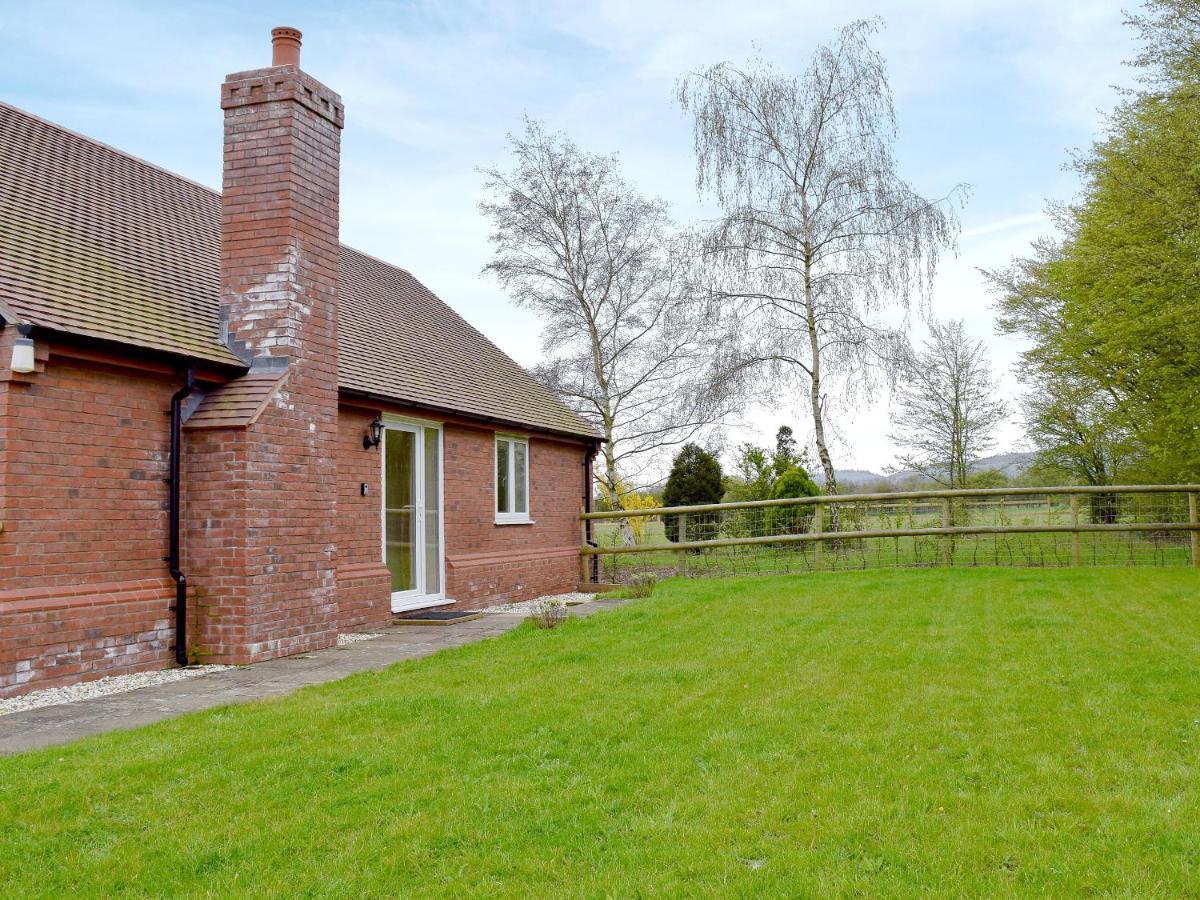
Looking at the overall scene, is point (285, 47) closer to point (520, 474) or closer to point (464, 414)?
point (464, 414)

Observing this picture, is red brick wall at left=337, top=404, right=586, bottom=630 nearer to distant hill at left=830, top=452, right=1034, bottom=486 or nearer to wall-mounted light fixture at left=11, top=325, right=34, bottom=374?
wall-mounted light fixture at left=11, top=325, right=34, bottom=374

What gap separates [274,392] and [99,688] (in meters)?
2.76

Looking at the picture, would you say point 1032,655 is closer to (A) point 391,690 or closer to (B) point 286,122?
(A) point 391,690

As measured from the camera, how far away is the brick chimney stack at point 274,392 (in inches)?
304

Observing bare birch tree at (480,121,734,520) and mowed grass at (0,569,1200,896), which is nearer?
mowed grass at (0,569,1200,896)

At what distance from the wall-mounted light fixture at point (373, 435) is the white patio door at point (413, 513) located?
0.28 meters

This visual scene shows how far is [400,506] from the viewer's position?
11227 mm

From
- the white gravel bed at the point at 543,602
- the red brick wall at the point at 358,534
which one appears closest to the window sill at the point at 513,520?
the white gravel bed at the point at 543,602

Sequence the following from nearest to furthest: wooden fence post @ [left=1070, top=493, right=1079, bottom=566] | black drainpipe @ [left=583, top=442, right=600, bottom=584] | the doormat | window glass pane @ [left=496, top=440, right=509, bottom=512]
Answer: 1. the doormat
2. wooden fence post @ [left=1070, top=493, right=1079, bottom=566]
3. window glass pane @ [left=496, top=440, right=509, bottom=512]
4. black drainpipe @ [left=583, top=442, right=600, bottom=584]

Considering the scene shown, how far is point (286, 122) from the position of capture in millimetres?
8414

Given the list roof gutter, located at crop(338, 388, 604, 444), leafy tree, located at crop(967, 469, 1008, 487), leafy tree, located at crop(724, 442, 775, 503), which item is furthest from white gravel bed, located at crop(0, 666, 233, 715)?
leafy tree, located at crop(967, 469, 1008, 487)

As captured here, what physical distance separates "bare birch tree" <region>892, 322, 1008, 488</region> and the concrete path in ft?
77.7

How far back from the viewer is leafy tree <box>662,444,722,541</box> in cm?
2234

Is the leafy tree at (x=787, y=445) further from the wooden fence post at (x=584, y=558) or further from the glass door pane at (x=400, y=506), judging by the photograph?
the glass door pane at (x=400, y=506)
